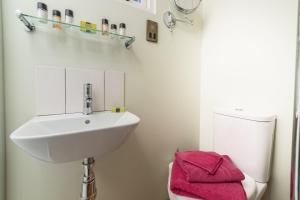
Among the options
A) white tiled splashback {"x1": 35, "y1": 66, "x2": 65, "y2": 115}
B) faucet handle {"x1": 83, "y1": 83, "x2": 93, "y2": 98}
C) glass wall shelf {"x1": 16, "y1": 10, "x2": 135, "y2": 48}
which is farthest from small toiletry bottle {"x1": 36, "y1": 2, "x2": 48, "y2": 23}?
faucet handle {"x1": 83, "y1": 83, "x2": 93, "y2": 98}

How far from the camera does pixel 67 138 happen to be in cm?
50

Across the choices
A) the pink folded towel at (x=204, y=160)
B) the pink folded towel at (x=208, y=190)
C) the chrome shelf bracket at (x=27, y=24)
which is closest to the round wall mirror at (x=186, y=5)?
the chrome shelf bracket at (x=27, y=24)

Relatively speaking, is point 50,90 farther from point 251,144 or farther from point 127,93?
point 251,144

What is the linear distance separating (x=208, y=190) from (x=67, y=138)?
69 centimetres

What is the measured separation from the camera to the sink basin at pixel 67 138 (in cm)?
47

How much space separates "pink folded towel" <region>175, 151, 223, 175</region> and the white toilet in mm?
186

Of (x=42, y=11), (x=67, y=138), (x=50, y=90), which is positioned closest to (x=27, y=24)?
(x=42, y=11)

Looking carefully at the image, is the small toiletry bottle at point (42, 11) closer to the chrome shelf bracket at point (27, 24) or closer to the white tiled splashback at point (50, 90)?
the chrome shelf bracket at point (27, 24)

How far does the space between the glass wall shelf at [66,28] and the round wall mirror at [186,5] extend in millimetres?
551

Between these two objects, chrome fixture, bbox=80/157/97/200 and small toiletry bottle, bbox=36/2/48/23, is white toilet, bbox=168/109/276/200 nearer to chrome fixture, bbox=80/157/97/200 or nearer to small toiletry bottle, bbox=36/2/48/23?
chrome fixture, bbox=80/157/97/200

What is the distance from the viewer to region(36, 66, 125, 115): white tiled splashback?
2.50 feet

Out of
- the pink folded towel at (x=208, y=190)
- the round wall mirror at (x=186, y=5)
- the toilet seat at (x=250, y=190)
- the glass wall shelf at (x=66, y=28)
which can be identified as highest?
the round wall mirror at (x=186, y=5)

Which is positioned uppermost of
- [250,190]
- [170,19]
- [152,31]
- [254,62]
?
[170,19]

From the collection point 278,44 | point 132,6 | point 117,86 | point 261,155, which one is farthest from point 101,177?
point 278,44
